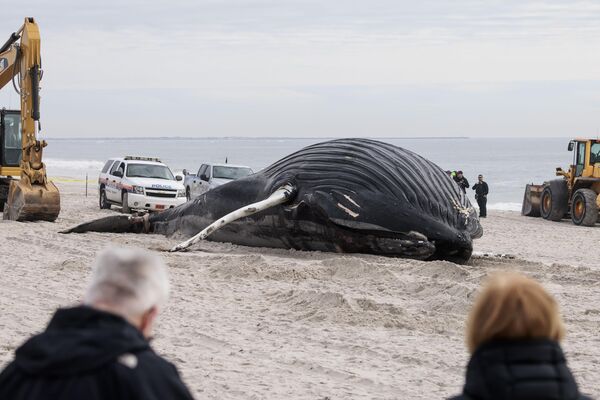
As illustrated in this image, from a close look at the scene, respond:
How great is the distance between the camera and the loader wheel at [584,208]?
27766mm

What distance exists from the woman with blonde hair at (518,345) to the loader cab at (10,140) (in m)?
22.8

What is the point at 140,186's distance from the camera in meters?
25.9

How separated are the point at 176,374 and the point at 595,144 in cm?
2871

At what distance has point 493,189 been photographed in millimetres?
64188

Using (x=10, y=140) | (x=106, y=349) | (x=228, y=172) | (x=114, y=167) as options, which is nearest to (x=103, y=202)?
(x=114, y=167)

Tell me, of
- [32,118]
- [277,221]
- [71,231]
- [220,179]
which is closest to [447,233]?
[277,221]

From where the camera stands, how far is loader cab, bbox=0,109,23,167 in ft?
80.4

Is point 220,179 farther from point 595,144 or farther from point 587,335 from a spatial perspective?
point 587,335

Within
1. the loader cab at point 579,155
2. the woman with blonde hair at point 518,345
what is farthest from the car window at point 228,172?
the woman with blonde hair at point 518,345

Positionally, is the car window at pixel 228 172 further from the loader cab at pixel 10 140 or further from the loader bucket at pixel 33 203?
the loader bucket at pixel 33 203

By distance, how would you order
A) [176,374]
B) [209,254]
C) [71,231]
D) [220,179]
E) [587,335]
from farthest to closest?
[220,179] < [71,231] < [209,254] < [587,335] < [176,374]

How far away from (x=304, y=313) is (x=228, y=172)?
63.5 feet

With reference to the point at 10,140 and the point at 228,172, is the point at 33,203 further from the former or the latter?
the point at 228,172

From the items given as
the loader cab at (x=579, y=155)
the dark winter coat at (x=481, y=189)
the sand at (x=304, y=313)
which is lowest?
the sand at (x=304, y=313)
